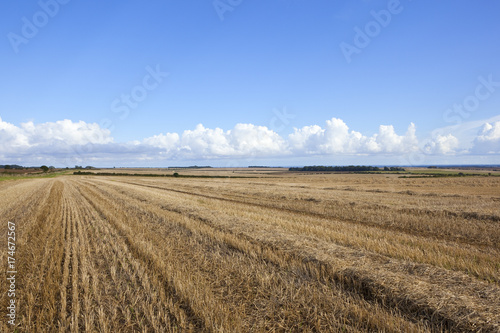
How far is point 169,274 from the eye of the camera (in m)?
6.11

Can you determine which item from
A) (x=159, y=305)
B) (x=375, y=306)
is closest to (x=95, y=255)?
(x=159, y=305)

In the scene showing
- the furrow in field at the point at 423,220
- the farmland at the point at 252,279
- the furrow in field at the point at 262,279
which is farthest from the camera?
the furrow in field at the point at 423,220

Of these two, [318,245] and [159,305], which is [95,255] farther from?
[318,245]

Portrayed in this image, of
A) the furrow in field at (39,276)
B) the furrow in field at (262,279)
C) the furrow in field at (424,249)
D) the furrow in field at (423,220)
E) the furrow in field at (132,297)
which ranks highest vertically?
the furrow in field at (39,276)

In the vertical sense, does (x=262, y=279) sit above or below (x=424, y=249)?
above

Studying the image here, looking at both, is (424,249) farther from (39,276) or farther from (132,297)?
(39,276)

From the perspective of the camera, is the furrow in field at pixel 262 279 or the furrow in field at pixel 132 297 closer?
the furrow in field at pixel 132 297

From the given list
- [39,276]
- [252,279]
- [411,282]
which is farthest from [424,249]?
[39,276]

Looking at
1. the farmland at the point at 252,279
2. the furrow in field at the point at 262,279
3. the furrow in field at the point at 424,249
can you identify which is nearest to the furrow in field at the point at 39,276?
the farmland at the point at 252,279

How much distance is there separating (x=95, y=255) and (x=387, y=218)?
13262 millimetres

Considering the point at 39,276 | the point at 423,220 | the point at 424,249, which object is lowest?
the point at 423,220

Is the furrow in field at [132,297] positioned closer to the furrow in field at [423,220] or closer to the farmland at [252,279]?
the farmland at [252,279]

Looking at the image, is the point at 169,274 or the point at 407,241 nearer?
the point at 169,274

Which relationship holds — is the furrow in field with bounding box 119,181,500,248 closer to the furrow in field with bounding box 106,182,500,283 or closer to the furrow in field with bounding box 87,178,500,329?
the furrow in field with bounding box 106,182,500,283
